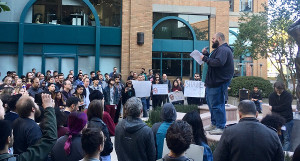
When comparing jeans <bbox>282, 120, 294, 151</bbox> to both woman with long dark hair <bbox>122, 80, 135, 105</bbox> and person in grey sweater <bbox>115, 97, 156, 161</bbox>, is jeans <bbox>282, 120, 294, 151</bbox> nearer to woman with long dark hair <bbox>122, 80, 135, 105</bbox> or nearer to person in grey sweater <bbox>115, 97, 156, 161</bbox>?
person in grey sweater <bbox>115, 97, 156, 161</bbox>

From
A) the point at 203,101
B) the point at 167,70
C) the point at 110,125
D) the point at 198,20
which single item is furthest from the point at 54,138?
the point at 198,20

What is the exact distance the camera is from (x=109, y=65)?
22.3 m

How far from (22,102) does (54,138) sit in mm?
1266

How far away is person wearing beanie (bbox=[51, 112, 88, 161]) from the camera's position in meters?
4.21

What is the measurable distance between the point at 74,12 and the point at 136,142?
1878 cm

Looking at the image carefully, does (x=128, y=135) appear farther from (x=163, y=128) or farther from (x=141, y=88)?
(x=141, y=88)

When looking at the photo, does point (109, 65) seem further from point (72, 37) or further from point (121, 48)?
point (72, 37)

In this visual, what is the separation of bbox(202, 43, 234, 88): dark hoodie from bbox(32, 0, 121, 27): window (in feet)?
54.3

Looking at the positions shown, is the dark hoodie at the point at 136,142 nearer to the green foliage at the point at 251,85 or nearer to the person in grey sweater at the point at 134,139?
the person in grey sweater at the point at 134,139

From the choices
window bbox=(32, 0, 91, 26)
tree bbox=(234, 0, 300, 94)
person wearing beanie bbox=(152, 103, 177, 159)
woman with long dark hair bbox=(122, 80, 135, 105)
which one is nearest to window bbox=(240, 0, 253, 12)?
tree bbox=(234, 0, 300, 94)

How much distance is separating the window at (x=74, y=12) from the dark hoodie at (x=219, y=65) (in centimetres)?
1655

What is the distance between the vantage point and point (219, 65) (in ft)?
21.4

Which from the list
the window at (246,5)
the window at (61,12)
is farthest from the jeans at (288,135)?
the window at (246,5)

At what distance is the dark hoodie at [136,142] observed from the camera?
4.51 metres
